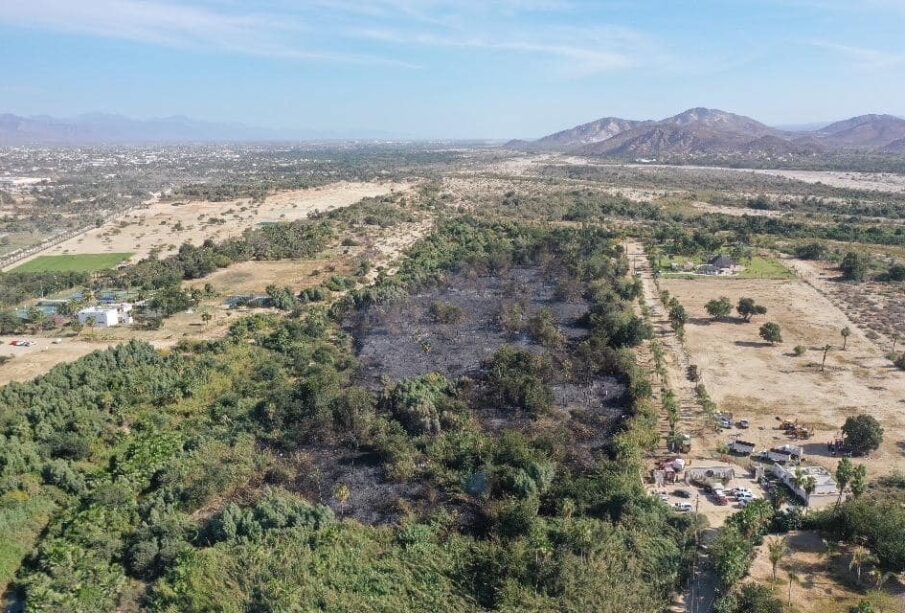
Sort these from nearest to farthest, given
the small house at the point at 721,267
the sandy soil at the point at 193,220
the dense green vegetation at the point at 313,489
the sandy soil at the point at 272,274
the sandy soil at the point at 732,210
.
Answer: the dense green vegetation at the point at 313,489 < the sandy soil at the point at 272,274 < the small house at the point at 721,267 < the sandy soil at the point at 193,220 < the sandy soil at the point at 732,210

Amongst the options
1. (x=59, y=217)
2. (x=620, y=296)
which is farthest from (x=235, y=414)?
(x=59, y=217)

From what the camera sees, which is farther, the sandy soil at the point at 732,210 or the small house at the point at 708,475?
the sandy soil at the point at 732,210

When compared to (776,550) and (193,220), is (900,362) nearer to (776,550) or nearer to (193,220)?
(776,550)

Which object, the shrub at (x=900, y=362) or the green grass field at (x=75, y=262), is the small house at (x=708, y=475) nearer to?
the shrub at (x=900, y=362)

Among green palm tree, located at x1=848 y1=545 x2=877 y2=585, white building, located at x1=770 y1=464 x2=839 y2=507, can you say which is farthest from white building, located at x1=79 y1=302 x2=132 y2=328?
green palm tree, located at x1=848 y1=545 x2=877 y2=585

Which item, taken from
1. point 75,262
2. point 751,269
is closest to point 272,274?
point 75,262

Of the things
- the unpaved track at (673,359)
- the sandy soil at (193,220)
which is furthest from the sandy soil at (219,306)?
the unpaved track at (673,359)
